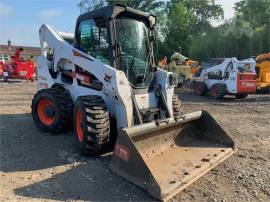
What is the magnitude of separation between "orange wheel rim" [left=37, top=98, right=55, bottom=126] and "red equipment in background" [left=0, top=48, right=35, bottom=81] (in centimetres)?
1524

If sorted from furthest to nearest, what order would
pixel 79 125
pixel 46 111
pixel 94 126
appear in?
1. pixel 46 111
2. pixel 79 125
3. pixel 94 126

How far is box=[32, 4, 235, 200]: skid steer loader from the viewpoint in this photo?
15.8 ft

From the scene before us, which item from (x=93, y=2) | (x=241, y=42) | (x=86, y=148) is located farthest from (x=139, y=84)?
(x=93, y=2)

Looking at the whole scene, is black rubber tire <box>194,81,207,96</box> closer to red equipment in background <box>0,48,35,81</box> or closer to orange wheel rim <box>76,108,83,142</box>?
orange wheel rim <box>76,108,83,142</box>

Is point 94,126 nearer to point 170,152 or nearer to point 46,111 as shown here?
point 170,152

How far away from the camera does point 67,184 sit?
15.4 feet

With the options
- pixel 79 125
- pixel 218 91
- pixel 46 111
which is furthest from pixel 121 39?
pixel 218 91

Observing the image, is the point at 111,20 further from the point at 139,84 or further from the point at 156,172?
the point at 156,172

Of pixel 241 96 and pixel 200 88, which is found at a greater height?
pixel 200 88

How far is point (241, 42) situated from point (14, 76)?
22.0 meters

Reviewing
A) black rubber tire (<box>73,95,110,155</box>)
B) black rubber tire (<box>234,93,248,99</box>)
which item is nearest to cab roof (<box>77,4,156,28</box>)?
black rubber tire (<box>73,95,110,155</box>)

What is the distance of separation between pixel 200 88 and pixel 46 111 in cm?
1007

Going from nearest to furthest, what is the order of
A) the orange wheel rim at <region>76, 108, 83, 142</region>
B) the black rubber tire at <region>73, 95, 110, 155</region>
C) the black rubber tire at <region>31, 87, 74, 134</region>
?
the black rubber tire at <region>73, 95, 110, 155</region>, the orange wheel rim at <region>76, 108, 83, 142</region>, the black rubber tire at <region>31, 87, 74, 134</region>

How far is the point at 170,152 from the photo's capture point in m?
5.65
